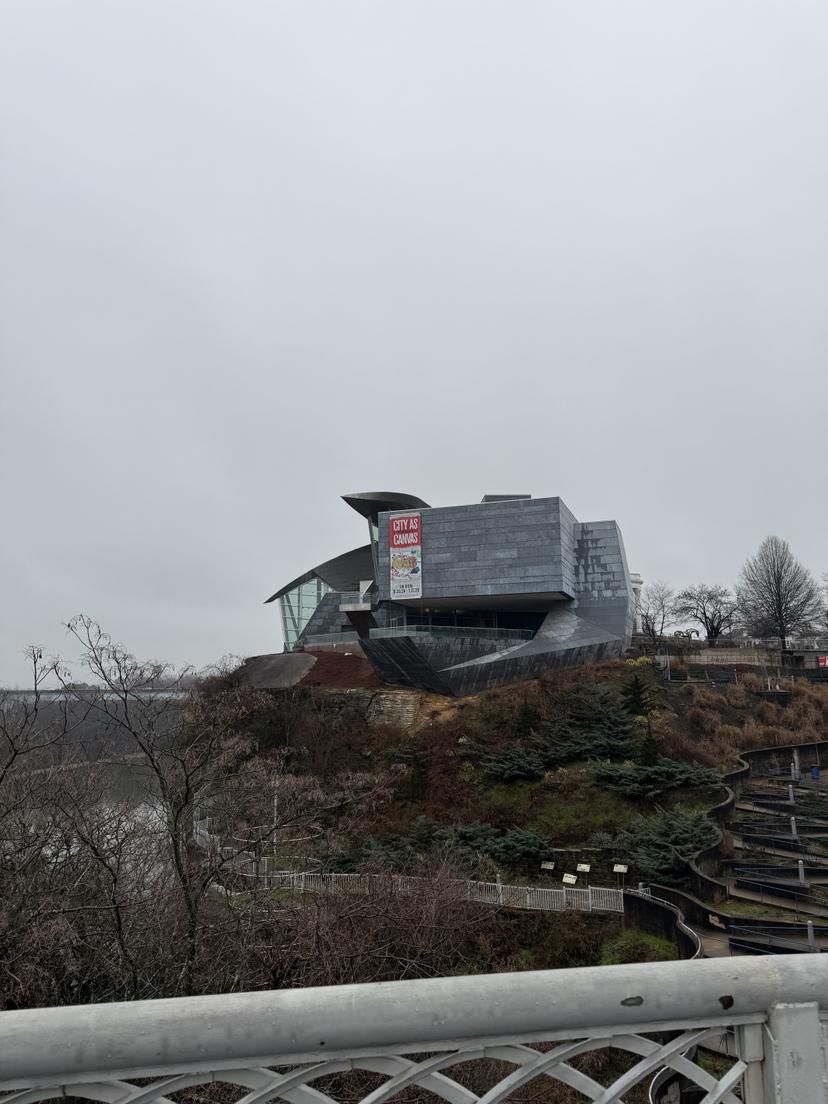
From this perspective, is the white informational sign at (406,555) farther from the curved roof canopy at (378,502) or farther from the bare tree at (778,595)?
Result: the bare tree at (778,595)

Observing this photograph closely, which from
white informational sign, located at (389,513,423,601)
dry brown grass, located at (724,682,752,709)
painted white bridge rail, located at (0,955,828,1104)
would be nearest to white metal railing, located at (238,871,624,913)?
painted white bridge rail, located at (0,955,828,1104)

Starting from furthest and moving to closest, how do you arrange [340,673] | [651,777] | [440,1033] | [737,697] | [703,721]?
[340,673] → [737,697] → [703,721] → [651,777] → [440,1033]

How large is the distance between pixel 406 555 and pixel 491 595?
6105 millimetres

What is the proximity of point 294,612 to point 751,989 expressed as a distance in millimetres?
63684

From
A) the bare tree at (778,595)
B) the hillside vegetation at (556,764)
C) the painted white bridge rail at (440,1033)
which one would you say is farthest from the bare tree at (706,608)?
the painted white bridge rail at (440,1033)

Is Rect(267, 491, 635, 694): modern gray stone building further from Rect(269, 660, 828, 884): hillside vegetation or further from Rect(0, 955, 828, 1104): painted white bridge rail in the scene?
Rect(0, 955, 828, 1104): painted white bridge rail

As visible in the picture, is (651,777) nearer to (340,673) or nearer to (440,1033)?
(440,1033)

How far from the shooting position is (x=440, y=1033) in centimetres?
180

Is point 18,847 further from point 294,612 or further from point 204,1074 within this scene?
point 294,612

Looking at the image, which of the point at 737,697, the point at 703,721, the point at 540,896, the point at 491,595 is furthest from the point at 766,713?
the point at 540,896

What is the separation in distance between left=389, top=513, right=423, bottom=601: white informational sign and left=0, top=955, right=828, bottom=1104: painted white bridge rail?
1661 inches

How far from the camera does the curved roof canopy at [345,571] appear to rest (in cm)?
6325

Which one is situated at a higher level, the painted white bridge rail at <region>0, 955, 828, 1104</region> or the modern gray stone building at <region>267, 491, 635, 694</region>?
the modern gray stone building at <region>267, 491, 635, 694</region>

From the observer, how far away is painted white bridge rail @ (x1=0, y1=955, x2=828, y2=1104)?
5.47 ft
